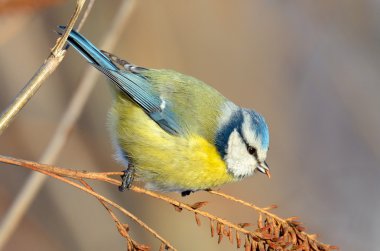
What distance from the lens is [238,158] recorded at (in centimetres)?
208

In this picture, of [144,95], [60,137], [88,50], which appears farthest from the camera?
[144,95]

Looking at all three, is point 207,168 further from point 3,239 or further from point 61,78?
point 61,78

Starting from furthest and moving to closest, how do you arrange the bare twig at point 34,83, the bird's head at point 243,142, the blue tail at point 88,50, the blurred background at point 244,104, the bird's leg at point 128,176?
1. the blurred background at point 244,104
2. the bird's head at point 243,142
3. the bird's leg at point 128,176
4. the blue tail at point 88,50
5. the bare twig at point 34,83

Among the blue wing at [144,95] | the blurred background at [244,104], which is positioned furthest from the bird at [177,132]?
the blurred background at [244,104]

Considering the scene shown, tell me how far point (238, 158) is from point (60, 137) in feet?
2.01

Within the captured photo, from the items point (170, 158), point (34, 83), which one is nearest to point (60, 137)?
point (170, 158)

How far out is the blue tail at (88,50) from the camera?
1832 mm

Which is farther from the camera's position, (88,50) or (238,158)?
(238,158)

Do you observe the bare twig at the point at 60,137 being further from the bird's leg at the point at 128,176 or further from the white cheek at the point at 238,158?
the white cheek at the point at 238,158

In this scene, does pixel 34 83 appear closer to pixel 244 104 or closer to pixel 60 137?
pixel 60 137

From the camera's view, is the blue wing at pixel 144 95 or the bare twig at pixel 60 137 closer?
the bare twig at pixel 60 137

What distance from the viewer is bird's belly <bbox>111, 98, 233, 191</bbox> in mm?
1993

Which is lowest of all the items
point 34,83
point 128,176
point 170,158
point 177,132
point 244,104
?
point 34,83

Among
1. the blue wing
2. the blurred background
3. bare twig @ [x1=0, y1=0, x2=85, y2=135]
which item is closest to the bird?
the blue wing
